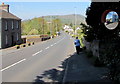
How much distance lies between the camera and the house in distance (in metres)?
37.6

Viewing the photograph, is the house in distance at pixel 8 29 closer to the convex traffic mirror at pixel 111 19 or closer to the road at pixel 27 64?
the road at pixel 27 64

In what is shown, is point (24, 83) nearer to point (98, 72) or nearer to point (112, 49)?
point (98, 72)

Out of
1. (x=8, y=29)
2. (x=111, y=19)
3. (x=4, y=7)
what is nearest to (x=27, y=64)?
(x=111, y=19)

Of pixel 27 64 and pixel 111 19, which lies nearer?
pixel 111 19

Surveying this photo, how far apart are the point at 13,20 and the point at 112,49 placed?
38.4 metres

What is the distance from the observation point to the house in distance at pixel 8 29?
3756cm

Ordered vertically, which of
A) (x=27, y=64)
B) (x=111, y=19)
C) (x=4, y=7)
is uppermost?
(x=4, y=7)

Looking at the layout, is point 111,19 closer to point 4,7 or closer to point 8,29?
point 8,29

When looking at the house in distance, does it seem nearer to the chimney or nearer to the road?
the chimney

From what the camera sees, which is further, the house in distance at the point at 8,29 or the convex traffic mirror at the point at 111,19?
the house in distance at the point at 8,29

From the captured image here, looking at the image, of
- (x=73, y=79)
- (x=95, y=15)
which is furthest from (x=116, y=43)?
(x=95, y=15)

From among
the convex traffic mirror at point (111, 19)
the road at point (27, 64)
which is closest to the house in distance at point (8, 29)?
the road at point (27, 64)

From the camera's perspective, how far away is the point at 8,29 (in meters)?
40.5

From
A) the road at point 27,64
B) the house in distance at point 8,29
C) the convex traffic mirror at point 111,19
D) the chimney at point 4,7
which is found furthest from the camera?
the chimney at point 4,7
